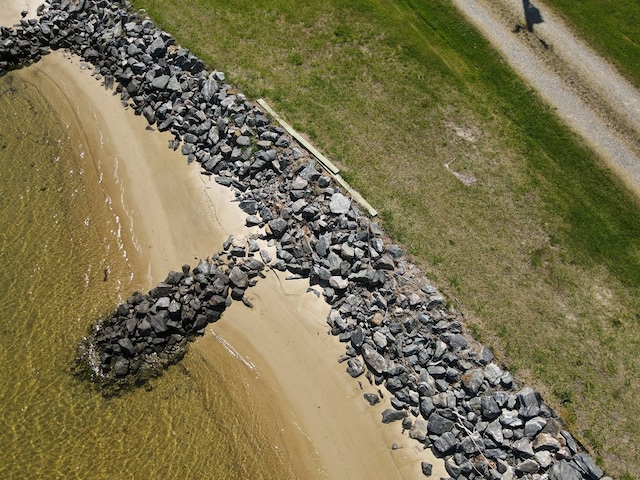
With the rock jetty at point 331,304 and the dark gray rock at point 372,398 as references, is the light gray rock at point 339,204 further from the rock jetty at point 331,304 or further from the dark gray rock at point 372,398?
the dark gray rock at point 372,398

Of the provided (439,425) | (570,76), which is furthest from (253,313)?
(570,76)

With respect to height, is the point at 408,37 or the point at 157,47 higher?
the point at 408,37

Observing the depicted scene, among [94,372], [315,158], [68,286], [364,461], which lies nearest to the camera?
[364,461]

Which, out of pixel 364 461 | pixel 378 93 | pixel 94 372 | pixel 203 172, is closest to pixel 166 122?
pixel 203 172

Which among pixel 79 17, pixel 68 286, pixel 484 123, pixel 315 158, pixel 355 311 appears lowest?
pixel 68 286

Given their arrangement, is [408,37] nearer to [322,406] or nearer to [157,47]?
[157,47]

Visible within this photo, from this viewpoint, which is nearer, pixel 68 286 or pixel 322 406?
pixel 322 406

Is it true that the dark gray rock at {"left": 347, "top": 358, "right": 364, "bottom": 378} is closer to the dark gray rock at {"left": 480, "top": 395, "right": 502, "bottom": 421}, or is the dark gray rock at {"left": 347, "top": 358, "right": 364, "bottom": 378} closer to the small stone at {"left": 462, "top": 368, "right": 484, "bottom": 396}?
the small stone at {"left": 462, "top": 368, "right": 484, "bottom": 396}

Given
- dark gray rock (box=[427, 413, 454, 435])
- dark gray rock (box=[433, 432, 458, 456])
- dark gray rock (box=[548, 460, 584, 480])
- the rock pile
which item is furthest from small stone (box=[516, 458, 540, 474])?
the rock pile
